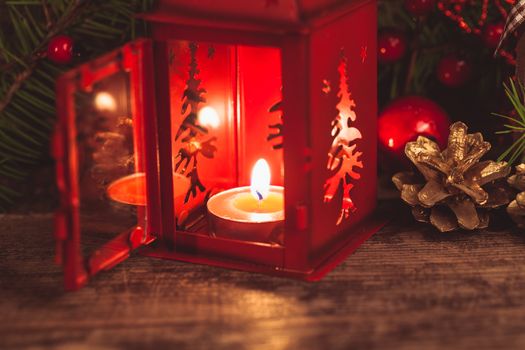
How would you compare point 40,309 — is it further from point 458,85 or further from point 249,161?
point 458,85

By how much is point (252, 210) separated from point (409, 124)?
25cm

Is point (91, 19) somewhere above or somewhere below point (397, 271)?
above

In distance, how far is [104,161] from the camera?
0.91 meters

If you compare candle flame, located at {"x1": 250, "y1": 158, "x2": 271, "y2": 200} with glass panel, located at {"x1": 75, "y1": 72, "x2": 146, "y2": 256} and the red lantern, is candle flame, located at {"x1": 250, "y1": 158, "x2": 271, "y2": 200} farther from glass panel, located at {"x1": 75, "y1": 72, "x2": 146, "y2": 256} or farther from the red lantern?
glass panel, located at {"x1": 75, "y1": 72, "x2": 146, "y2": 256}

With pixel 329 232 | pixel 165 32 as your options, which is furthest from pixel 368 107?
pixel 165 32

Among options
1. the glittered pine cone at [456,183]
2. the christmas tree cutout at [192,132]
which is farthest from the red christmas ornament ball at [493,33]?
the christmas tree cutout at [192,132]

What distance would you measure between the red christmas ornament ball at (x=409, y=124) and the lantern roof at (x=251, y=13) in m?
0.24

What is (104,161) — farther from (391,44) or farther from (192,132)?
(391,44)

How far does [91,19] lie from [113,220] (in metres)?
0.29

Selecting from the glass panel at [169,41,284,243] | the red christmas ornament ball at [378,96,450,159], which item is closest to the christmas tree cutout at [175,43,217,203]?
the glass panel at [169,41,284,243]

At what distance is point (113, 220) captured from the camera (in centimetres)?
94

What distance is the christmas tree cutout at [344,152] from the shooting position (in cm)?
94

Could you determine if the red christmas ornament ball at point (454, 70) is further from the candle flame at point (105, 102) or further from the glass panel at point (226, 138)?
the candle flame at point (105, 102)

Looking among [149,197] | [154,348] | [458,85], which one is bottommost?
[154,348]
